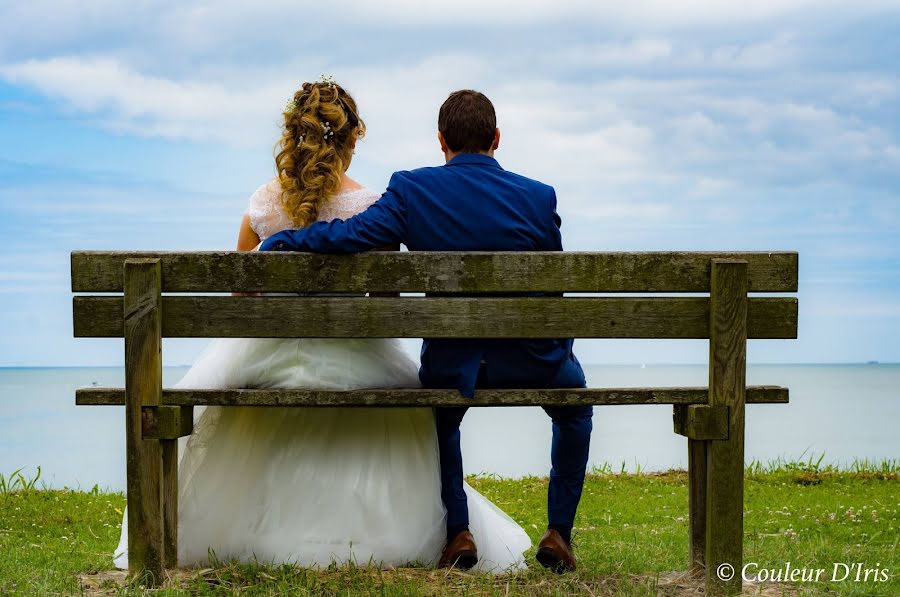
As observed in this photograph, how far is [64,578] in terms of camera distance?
477cm

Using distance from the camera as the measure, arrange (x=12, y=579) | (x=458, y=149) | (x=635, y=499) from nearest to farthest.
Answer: (x=458, y=149) → (x=12, y=579) → (x=635, y=499)

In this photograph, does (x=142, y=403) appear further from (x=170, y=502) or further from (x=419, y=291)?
(x=419, y=291)

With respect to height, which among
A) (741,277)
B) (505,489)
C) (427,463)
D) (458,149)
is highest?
(458,149)

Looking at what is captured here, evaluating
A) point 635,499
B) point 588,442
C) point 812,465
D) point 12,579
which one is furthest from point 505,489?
point 12,579

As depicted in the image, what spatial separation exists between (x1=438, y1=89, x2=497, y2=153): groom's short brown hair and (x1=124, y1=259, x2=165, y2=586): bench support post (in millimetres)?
1467

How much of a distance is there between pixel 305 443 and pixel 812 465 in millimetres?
6659

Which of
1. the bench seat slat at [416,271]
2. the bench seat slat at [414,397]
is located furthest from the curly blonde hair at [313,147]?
the bench seat slat at [414,397]

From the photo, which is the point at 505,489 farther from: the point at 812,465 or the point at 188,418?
the point at 188,418

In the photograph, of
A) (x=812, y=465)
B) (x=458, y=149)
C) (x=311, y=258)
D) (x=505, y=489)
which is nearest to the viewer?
(x=311, y=258)

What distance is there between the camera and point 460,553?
4.61 m

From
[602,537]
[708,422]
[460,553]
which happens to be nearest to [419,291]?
[460,553]

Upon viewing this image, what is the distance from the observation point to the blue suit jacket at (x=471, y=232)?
4.37 meters

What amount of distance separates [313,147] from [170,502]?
1.81m

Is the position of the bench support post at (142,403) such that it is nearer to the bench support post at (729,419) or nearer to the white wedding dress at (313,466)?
the white wedding dress at (313,466)
